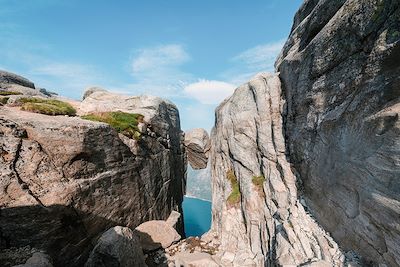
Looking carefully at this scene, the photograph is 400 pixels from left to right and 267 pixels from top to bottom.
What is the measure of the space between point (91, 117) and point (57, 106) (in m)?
3.72

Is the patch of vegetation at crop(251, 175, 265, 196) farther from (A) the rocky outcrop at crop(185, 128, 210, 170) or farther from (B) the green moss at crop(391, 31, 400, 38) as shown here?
(A) the rocky outcrop at crop(185, 128, 210, 170)

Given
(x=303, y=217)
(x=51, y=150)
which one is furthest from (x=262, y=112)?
(x=51, y=150)

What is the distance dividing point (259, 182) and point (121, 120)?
13769 mm

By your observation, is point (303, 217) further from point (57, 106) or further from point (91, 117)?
point (57, 106)

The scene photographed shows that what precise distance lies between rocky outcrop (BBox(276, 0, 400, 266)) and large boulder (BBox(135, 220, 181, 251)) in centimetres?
1226

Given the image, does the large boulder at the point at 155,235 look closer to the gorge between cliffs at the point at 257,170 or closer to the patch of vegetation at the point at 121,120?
the gorge between cliffs at the point at 257,170

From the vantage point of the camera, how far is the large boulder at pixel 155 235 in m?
20.6

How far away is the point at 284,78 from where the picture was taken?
21094 mm

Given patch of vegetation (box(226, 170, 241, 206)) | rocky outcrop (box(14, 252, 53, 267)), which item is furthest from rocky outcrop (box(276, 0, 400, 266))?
rocky outcrop (box(14, 252, 53, 267))

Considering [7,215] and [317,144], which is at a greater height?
[317,144]

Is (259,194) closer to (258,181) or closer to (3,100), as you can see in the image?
(258,181)

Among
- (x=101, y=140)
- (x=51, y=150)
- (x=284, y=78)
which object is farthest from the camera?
(x=284, y=78)

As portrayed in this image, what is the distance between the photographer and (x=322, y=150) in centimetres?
1409

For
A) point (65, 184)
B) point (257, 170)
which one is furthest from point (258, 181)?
point (65, 184)
